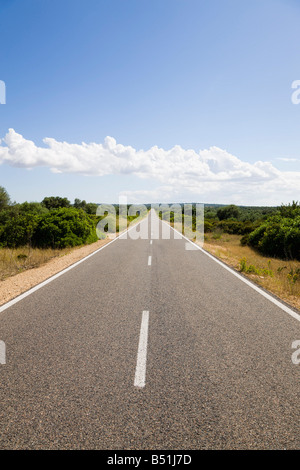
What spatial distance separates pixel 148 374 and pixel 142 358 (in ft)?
1.13

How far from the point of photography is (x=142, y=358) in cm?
349

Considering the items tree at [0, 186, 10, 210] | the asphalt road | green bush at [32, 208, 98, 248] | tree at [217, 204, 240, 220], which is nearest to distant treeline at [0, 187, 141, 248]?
green bush at [32, 208, 98, 248]

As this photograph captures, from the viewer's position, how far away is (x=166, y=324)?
4.60 m

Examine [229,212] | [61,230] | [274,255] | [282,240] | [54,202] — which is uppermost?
[54,202]

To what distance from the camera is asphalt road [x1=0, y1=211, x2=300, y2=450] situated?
7.63 ft

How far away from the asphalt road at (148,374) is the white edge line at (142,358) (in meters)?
0.02

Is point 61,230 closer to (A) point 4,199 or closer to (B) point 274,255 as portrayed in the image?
(B) point 274,255

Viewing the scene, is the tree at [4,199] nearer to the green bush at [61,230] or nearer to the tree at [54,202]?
the tree at [54,202]

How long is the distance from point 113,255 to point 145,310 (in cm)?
752

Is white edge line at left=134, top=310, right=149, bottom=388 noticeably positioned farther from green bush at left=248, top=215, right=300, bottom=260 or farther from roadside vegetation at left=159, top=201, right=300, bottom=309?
green bush at left=248, top=215, right=300, bottom=260

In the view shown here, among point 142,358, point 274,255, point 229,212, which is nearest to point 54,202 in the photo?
point 229,212

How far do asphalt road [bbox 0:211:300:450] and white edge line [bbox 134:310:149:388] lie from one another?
0.8 inches
